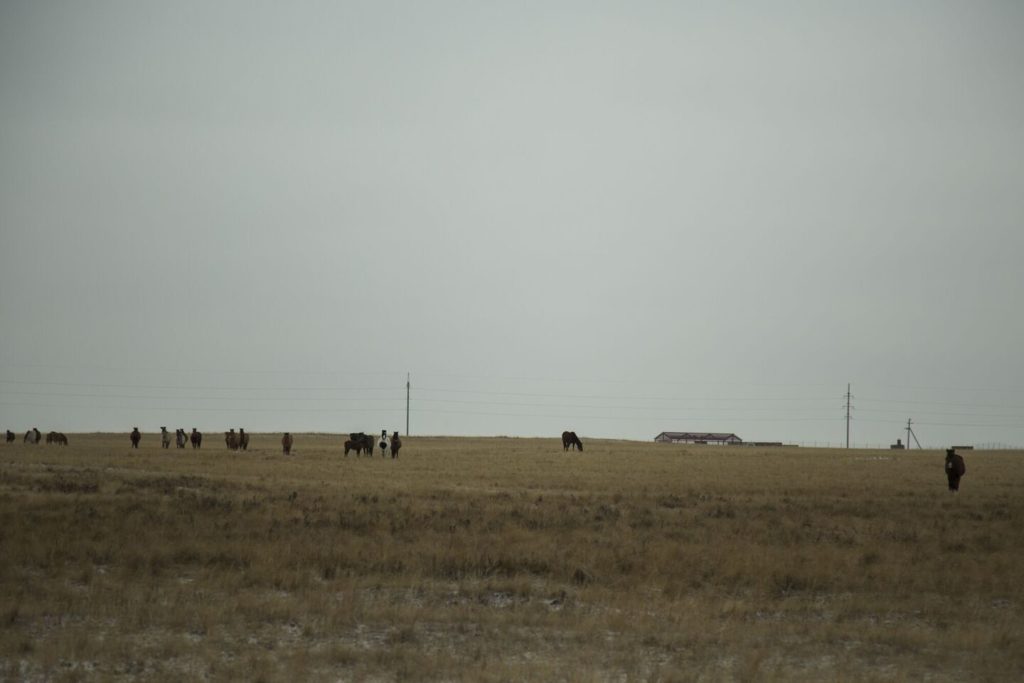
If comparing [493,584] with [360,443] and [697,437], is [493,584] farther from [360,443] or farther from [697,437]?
→ [697,437]

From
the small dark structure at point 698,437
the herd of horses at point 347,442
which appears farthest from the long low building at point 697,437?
the herd of horses at point 347,442

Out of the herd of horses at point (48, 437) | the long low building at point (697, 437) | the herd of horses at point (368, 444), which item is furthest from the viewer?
the long low building at point (697, 437)

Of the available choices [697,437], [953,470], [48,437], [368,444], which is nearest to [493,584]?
[953,470]

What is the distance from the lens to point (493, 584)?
62.5 ft

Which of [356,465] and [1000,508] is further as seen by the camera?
[356,465]

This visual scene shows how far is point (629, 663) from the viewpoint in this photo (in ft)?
43.3

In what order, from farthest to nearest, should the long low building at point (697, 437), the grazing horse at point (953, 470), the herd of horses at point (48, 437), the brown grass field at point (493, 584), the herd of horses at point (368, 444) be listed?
the long low building at point (697, 437) → the herd of horses at point (48, 437) → the herd of horses at point (368, 444) → the grazing horse at point (953, 470) → the brown grass field at point (493, 584)

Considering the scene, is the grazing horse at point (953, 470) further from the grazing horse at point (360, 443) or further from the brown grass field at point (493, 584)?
the grazing horse at point (360, 443)

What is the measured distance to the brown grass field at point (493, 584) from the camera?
1323cm

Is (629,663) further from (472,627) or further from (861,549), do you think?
(861,549)

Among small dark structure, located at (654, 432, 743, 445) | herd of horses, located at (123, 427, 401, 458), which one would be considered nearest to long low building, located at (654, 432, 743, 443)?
small dark structure, located at (654, 432, 743, 445)

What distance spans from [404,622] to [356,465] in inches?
1522

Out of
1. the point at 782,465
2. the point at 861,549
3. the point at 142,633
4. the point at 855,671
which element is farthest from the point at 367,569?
the point at 782,465

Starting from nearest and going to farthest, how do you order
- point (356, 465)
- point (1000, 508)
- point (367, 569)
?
1. point (367, 569)
2. point (1000, 508)
3. point (356, 465)
